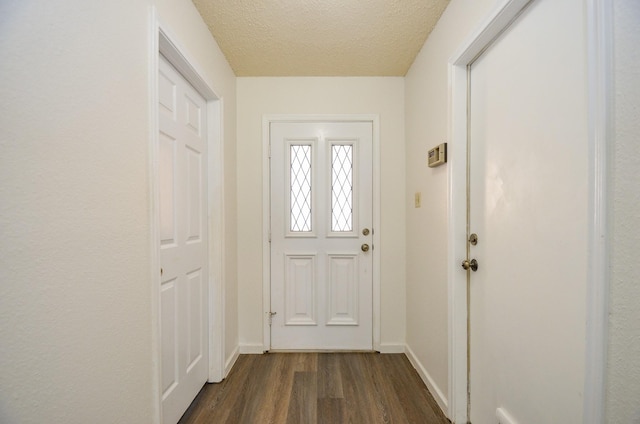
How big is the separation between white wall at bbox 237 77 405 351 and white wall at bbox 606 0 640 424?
1748mm

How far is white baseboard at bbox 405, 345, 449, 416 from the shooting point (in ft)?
5.55

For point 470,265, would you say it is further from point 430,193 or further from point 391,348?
point 391,348

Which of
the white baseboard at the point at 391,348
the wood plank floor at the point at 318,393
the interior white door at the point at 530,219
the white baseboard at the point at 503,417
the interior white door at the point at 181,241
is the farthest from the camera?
the white baseboard at the point at 391,348

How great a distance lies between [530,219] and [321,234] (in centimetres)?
163

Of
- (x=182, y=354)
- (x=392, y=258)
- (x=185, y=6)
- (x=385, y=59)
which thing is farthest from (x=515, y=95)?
(x=182, y=354)

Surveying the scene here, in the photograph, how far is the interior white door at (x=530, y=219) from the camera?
0.93 meters

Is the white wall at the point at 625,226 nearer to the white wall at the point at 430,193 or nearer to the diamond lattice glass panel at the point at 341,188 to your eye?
the white wall at the point at 430,193

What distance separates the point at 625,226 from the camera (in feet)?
2.39

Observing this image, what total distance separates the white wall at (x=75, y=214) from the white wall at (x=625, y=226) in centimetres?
149

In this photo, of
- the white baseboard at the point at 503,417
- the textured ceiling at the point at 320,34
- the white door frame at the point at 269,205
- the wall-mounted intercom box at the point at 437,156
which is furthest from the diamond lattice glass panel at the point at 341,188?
the white baseboard at the point at 503,417

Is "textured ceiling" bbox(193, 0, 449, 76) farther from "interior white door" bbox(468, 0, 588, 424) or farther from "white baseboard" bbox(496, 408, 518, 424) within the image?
"white baseboard" bbox(496, 408, 518, 424)

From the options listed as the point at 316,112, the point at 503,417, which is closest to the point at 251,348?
the point at 503,417

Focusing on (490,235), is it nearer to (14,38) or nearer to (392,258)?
(392,258)

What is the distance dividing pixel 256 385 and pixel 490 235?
1.80m
